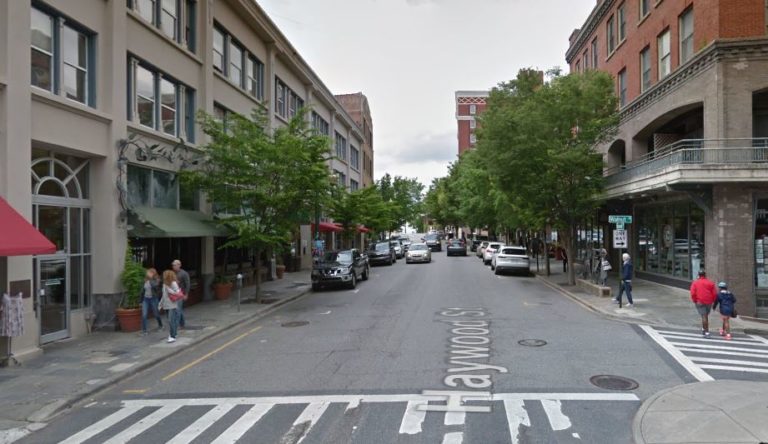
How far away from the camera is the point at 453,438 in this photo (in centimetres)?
604

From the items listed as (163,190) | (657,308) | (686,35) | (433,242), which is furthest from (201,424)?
(433,242)

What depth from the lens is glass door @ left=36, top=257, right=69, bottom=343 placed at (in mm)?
11844

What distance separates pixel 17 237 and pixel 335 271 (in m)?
13.8

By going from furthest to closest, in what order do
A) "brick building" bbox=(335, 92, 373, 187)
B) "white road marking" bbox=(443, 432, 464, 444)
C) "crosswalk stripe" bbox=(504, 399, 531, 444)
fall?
"brick building" bbox=(335, 92, 373, 187) → "crosswalk stripe" bbox=(504, 399, 531, 444) → "white road marking" bbox=(443, 432, 464, 444)

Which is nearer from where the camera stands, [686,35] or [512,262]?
[686,35]

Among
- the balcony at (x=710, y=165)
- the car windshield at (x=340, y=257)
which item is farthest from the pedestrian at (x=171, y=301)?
the balcony at (x=710, y=165)

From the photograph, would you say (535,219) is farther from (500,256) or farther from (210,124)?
(210,124)

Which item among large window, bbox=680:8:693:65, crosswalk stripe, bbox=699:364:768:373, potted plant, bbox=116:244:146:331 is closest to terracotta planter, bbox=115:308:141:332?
potted plant, bbox=116:244:146:331

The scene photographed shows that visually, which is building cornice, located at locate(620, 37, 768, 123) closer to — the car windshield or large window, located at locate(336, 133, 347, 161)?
the car windshield

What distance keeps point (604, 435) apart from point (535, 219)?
63.9ft

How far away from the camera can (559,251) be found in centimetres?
4078

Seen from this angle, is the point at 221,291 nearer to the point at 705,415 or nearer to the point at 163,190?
the point at 163,190

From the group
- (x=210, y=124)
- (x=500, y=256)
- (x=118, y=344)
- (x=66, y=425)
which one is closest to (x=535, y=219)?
(x=500, y=256)

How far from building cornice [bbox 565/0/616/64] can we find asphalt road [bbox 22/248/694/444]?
71.2 feet
